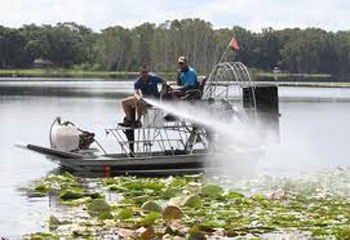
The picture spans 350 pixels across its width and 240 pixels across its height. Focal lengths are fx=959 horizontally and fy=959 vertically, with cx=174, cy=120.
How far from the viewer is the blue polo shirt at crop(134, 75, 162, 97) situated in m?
22.4

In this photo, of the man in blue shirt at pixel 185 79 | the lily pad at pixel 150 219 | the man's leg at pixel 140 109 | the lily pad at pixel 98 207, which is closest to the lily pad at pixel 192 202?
the lily pad at pixel 98 207

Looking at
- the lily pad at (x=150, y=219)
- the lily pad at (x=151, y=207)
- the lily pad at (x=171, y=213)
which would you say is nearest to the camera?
the lily pad at (x=150, y=219)

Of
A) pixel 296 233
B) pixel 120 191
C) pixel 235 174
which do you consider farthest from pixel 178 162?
pixel 296 233

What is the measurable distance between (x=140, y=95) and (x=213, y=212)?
25.1 feet

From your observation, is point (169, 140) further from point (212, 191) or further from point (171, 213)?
point (171, 213)

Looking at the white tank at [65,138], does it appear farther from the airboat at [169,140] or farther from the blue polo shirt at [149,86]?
the blue polo shirt at [149,86]

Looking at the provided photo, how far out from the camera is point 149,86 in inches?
888

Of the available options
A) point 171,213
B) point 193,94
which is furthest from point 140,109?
point 171,213

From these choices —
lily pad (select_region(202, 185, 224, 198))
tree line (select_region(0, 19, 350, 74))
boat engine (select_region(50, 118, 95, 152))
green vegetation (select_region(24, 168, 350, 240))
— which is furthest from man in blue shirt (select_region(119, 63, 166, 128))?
tree line (select_region(0, 19, 350, 74))

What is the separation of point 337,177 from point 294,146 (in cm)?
1569

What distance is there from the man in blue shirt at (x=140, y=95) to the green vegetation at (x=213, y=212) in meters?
3.19

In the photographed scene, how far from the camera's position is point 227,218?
14062 mm

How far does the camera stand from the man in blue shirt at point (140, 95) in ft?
72.1

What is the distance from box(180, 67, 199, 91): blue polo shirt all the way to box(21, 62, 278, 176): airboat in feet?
0.55
